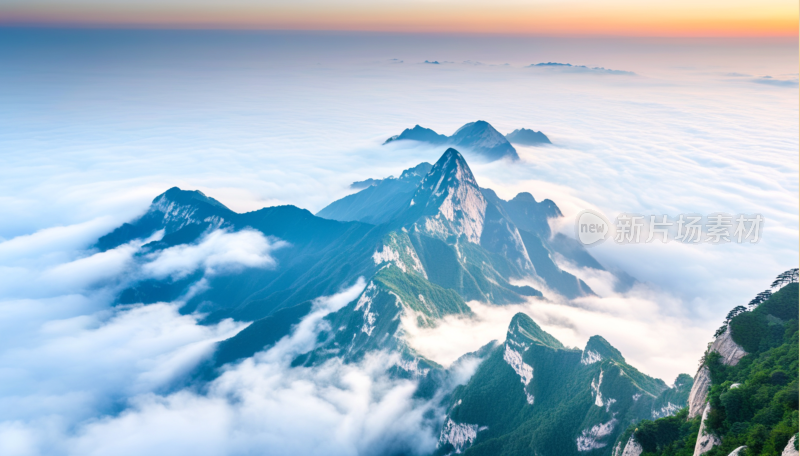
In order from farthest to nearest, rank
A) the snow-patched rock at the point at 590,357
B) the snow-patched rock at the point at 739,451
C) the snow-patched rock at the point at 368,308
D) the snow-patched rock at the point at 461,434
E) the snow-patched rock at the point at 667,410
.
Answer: the snow-patched rock at the point at 368,308
the snow-patched rock at the point at 461,434
the snow-patched rock at the point at 590,357
the snow-patched rock at the point at 667,410
the snow-patched rock at the point at 739,451

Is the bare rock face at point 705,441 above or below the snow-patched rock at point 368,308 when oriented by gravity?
above

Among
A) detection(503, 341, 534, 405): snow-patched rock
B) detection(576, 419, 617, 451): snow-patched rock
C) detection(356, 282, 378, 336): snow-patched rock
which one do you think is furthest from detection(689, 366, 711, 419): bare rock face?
detection(356, 282, 378, 336): snow-patched rock

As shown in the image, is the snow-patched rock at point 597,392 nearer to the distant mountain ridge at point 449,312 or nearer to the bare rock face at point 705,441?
the distant mountain ridge at point 449,312

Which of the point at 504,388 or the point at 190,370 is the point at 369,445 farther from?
the point at 190,370

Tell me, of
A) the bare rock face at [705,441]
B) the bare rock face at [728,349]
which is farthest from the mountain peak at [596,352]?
the bare rock face at [705,441]

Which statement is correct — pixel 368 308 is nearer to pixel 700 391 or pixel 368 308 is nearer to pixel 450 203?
pixel 450 203

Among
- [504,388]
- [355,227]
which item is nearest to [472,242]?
[355,227]
